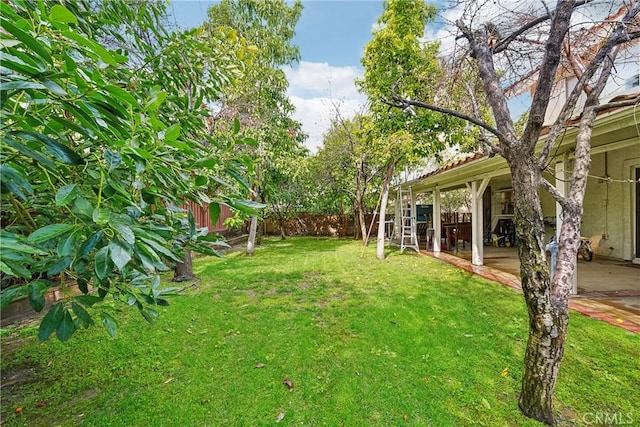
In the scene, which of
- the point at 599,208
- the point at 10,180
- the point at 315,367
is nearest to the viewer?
the point at 10,180

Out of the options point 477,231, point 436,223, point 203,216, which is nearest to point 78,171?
point 203,216

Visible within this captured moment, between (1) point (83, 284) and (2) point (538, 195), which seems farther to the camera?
(2) point (538, 195)

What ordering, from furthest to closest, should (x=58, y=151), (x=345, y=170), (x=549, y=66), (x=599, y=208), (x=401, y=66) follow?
(x=345, y=170)
(x=599, y=208)
(x=401, y=66)
(x=549, y=66)
(x=58, y=151)

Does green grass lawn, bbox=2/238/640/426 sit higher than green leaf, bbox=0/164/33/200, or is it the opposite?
green leaf, bbox=0/164/33/200

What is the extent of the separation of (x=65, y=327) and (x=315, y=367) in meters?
2.26

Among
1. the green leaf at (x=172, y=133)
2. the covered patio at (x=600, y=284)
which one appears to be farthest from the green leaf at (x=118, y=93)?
the covered patio at (x=600, y=284)

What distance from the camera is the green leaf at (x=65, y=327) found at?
85 cm

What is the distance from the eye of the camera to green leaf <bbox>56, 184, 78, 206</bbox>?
67cm

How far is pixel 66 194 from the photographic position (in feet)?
2.29

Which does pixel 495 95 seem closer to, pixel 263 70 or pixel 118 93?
pixel 118 93

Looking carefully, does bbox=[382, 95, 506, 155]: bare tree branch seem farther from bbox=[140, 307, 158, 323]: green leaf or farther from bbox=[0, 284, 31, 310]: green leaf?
bbox=[0, 284, 31, 310]: green leaf

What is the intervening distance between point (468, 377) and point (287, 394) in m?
1.53

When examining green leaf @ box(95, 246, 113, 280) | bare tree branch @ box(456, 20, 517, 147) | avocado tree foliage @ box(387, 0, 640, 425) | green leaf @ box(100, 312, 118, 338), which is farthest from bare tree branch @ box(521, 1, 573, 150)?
green leaf @ box(100, 312, 118, 338)

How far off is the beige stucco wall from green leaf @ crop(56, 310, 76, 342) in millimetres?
9089
